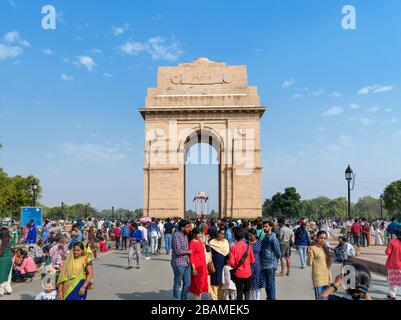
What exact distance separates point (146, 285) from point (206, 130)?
2685 centimetres

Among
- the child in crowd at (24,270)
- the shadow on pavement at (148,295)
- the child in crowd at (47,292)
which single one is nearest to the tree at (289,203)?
the child in crowd at (24,270)

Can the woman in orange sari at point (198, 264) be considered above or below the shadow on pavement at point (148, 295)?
above

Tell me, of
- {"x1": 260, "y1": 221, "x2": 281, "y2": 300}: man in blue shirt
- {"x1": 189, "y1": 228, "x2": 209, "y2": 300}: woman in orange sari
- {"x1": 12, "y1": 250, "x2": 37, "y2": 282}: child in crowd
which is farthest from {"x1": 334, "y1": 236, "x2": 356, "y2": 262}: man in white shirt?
{"x1": 12, "y1": 250, "x2": 37, "y2": 282}: child in crowd

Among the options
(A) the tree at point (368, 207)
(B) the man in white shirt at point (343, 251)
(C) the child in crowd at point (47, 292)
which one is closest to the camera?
(C) the child in crowd at point (47, 292)

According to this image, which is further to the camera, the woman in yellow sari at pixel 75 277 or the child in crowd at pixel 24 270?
the child in crowd at pixel 24 270

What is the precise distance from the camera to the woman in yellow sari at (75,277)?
6.18 meters

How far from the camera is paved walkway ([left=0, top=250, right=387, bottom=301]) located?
925 centimetres

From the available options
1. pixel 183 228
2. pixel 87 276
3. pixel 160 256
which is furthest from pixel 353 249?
pixel 87 276

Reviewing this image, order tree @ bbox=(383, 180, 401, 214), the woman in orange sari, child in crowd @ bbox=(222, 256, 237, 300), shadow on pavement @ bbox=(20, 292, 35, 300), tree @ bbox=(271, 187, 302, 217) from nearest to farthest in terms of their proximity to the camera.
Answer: child in crowd @ bbox=(222, 256, 237, 300) → the woman in orange sari → shadow on pavement @ bbox=(20, 292, 35, 300) → tree @ bbox=(383, 180, 401, 214) → tree @ bbox=(271, 187, 302, 217)

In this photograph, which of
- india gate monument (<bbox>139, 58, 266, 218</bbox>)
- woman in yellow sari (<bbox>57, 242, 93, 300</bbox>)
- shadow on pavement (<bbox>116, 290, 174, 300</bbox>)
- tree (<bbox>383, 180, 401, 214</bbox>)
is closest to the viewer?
woman in yellow sari (<bbox>57, 242, 93, 300</bbox>)

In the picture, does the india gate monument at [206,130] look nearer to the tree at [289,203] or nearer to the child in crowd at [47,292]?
the child in crowd at [47,292]

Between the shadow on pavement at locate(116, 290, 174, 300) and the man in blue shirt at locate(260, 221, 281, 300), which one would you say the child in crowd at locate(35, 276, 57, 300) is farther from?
the man in blue shirt at locate(260, 221, 281, 300)

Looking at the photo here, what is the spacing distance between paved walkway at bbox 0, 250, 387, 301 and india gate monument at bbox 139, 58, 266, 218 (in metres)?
20.9

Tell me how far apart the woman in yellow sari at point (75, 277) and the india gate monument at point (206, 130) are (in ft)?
95.5
